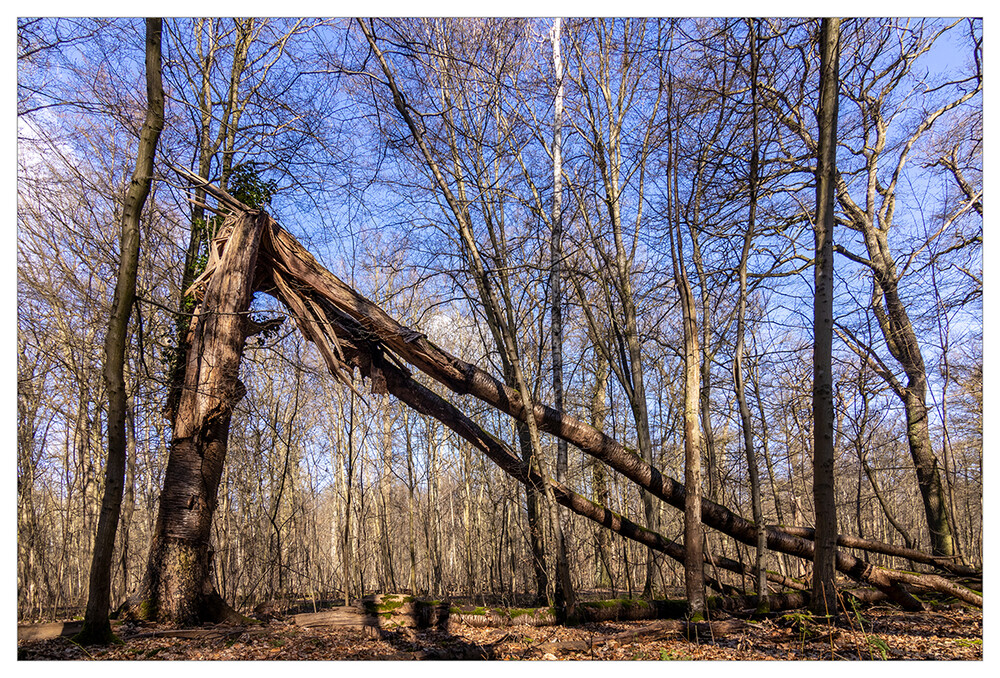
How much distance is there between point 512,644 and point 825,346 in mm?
3689

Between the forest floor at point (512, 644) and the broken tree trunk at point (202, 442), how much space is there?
1.03 ft

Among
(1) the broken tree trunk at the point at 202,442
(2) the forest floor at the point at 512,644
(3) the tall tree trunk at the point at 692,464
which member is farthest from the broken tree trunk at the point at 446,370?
(2) the forest floor at the point at 512,644

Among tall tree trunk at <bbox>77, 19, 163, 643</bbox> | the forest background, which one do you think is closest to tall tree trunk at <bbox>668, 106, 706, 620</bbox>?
the forest background

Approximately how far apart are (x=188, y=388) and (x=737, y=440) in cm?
917

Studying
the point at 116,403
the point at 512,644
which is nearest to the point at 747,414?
the point at 512,644

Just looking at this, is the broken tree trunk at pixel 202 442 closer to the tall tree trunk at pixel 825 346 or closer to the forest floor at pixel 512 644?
the forest floor at pixel 512 644

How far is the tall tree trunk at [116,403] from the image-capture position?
3.79 metres

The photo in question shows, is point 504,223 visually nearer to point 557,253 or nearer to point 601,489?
point 557,253

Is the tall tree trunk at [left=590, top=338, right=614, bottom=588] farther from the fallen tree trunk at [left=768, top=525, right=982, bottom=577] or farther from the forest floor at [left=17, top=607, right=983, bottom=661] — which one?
the forest floor at [left=17, top=607, right=983, bottom=661]

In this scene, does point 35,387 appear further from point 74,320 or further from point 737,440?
point 737,440

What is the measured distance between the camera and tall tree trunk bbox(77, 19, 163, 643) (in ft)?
12.5

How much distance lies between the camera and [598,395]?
38.9 feet

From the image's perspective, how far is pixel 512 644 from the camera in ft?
14.7
